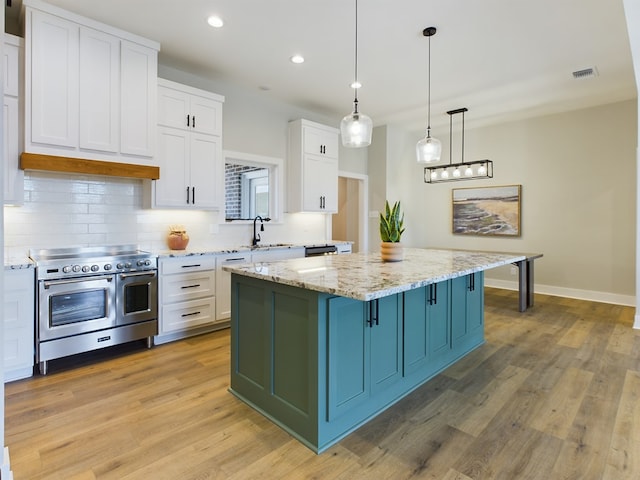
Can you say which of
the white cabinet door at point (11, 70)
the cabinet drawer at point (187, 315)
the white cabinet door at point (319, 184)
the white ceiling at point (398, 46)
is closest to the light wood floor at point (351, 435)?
the cabinet drawer at point (187, 315)

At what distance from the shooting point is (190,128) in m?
3.83

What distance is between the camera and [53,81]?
2900 mm

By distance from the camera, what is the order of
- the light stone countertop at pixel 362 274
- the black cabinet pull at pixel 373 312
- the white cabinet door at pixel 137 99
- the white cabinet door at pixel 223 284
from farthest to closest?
1. the white cabinet door at pixel 223 284
2. the white cabinet door at pixel 137 99
3. the black cabinet pull at pixel 373 312
4. the light stone countertop at pixel 362 274

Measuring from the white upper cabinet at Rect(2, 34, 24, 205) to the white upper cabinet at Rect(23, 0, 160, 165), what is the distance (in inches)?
4.2

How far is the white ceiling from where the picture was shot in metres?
2.90

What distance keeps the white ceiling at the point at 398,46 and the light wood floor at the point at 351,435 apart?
2917mm

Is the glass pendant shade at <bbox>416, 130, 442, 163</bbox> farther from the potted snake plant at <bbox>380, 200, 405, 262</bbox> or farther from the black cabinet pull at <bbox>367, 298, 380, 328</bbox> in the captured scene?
the black cabinet pull at <bbox>367, 298, 380, 328</bbox>

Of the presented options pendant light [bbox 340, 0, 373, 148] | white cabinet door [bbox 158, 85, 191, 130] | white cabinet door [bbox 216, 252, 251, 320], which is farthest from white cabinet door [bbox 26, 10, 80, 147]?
pendant light [bbox 340, 0, 373, 148]

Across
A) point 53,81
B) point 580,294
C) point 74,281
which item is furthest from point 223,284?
point 580,294

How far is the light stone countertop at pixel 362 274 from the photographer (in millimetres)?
1695

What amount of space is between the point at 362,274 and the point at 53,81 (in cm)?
295

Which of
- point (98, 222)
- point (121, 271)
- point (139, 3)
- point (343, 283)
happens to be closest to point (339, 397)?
point (343, 283)

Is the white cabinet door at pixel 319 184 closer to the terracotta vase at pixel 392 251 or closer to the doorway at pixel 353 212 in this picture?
the doorway at pixel 353 212

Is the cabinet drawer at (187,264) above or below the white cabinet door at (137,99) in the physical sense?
below
